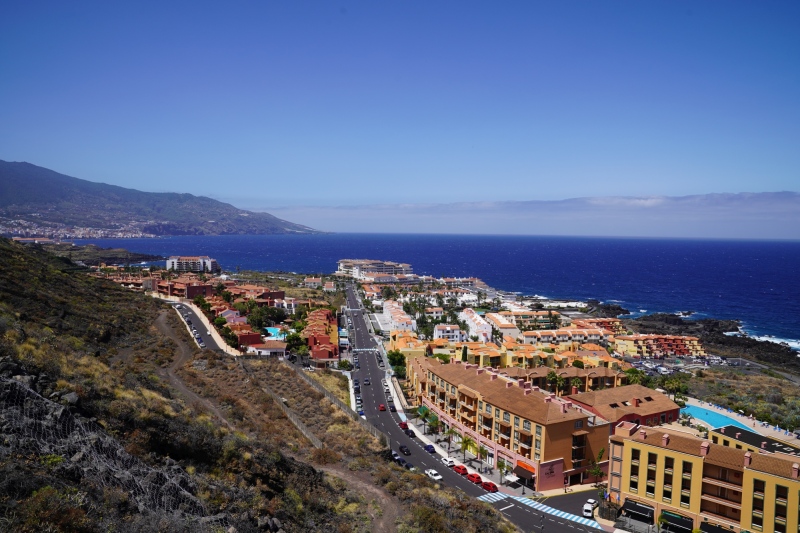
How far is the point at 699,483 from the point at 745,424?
→ 1770 cm

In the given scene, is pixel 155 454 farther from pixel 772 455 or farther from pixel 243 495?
pixel 772 455

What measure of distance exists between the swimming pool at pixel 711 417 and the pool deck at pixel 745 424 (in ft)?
1.04

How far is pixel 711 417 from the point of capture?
4228cm

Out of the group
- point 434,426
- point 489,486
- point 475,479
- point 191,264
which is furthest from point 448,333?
point 191,264

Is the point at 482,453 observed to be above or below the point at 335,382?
below

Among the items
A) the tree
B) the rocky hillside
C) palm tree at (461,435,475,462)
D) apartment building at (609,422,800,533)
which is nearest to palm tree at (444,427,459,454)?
the tree

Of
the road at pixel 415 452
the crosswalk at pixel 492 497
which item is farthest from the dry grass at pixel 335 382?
the crosswalk at pixel 492 497

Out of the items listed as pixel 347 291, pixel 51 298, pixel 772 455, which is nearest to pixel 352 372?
pixel 51 298

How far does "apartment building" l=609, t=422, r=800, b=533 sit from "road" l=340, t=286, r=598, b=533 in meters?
3.39

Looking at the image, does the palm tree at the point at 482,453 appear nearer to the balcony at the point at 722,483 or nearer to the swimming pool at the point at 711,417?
the balcony at the point at 722,483

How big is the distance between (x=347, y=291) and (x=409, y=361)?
68081 millimetres

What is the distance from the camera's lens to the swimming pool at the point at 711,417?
40222 millimetres

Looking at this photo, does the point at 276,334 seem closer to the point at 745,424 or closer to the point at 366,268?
the point at 745,424

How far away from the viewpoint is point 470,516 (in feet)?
63.4
